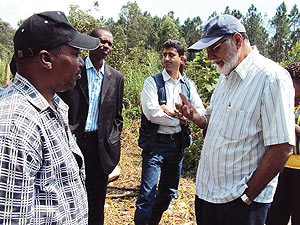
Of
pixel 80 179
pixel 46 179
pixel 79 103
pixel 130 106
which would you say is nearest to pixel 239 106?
pixel 80 179

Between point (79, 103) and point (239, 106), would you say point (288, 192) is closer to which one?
point (239, 106)

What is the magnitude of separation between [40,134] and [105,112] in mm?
1640

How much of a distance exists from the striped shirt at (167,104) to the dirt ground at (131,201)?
4.04ft

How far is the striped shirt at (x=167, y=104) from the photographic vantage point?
9.41 ft

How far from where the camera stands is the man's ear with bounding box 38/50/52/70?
1.18 meters

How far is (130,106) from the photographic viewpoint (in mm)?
7090

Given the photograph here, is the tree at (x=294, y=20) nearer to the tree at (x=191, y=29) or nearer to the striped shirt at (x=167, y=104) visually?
the tree at (x=191, y=29)

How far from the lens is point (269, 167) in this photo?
1590 millimetres

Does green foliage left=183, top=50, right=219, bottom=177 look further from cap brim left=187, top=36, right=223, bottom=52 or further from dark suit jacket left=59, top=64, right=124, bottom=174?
cap brim left=187, top=36, right=223, bottom=52

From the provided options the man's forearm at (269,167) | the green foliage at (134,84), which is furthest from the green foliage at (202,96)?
the man's forearm at (269,167)

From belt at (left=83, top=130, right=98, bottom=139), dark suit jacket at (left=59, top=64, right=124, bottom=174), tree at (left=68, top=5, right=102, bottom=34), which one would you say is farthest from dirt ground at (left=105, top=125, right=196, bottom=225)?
tree at (left=68, top=5, right=102, bottom=34)

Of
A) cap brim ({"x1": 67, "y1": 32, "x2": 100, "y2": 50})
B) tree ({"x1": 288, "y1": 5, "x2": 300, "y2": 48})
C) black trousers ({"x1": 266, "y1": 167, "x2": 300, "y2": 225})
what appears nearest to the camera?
cap brim ({"x1": 67, "y1": 32, "x2": 100, "y2": 50})

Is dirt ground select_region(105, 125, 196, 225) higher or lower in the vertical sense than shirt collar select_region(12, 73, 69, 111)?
lower

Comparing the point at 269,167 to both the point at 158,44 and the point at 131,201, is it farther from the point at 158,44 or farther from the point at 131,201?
the point at 158,44
